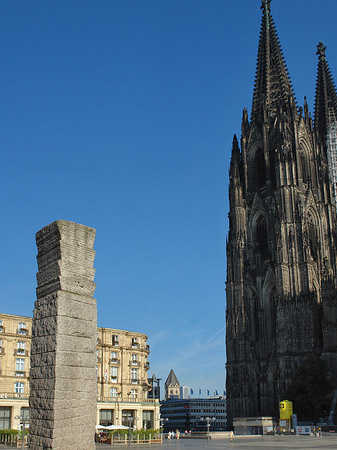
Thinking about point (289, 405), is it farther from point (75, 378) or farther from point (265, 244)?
point (75, 378)

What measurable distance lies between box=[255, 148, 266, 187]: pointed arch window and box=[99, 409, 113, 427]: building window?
44.5m

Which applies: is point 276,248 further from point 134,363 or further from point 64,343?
point 64,343

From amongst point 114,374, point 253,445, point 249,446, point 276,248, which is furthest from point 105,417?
point 276,248

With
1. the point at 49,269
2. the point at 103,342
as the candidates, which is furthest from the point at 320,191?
the point at 49,269

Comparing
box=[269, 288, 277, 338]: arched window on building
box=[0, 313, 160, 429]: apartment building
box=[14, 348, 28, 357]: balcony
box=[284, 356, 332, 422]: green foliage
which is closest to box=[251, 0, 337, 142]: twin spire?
box=[269, 288, 277, 338]: arched window on building

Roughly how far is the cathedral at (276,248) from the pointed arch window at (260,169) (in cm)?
16

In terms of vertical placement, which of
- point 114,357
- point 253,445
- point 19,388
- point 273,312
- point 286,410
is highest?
point 273,312

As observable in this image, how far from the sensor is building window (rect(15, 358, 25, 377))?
181 feet

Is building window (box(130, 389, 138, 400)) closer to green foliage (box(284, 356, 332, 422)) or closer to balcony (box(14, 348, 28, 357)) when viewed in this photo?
balcony (box(14, 348, 28, 357))

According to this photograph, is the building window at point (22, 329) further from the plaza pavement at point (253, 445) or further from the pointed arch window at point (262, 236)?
the pointed arch window at point (262, 236)

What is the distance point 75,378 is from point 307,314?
60.9 metres

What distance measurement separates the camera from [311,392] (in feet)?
208

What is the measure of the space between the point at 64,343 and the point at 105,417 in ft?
150

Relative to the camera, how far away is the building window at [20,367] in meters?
55.0
